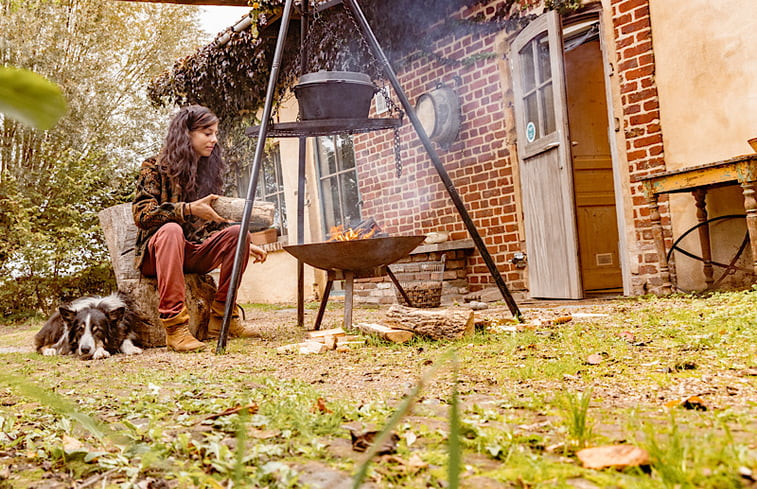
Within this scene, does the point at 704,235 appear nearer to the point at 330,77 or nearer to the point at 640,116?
the point at 640,116

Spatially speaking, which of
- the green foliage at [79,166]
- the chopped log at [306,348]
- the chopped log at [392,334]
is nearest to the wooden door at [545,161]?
the chopped log at [392,334]

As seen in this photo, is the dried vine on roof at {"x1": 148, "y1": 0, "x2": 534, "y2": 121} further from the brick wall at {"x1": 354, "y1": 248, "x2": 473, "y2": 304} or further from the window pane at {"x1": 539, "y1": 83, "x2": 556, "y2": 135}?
the brick wall at {"x1": 354, "y1": 248, "x2": 473, "y2": 304}

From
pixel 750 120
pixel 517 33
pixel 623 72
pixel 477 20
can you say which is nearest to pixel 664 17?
pixel 623 72

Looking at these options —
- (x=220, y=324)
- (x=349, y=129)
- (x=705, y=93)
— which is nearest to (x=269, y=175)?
(x=220, y=324)

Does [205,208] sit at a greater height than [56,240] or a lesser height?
lesser

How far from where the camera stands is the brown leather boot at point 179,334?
354 centimetres

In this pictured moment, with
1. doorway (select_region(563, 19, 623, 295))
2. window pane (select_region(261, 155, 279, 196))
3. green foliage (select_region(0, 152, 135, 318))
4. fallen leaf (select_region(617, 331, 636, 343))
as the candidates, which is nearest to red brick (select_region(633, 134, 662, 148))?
doorway (select_region(563, 19, 623, 295))

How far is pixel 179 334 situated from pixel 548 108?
3751mm

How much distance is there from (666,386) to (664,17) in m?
4.07

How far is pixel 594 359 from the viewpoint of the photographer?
2.18 metres

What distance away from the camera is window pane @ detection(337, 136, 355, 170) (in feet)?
26.7

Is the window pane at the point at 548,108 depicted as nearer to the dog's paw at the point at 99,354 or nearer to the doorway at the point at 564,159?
the doorway at the point at 564,159

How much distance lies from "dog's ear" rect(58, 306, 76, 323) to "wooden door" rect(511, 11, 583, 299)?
→ 151 inches

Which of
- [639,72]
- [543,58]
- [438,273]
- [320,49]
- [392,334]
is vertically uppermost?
[320,49]
